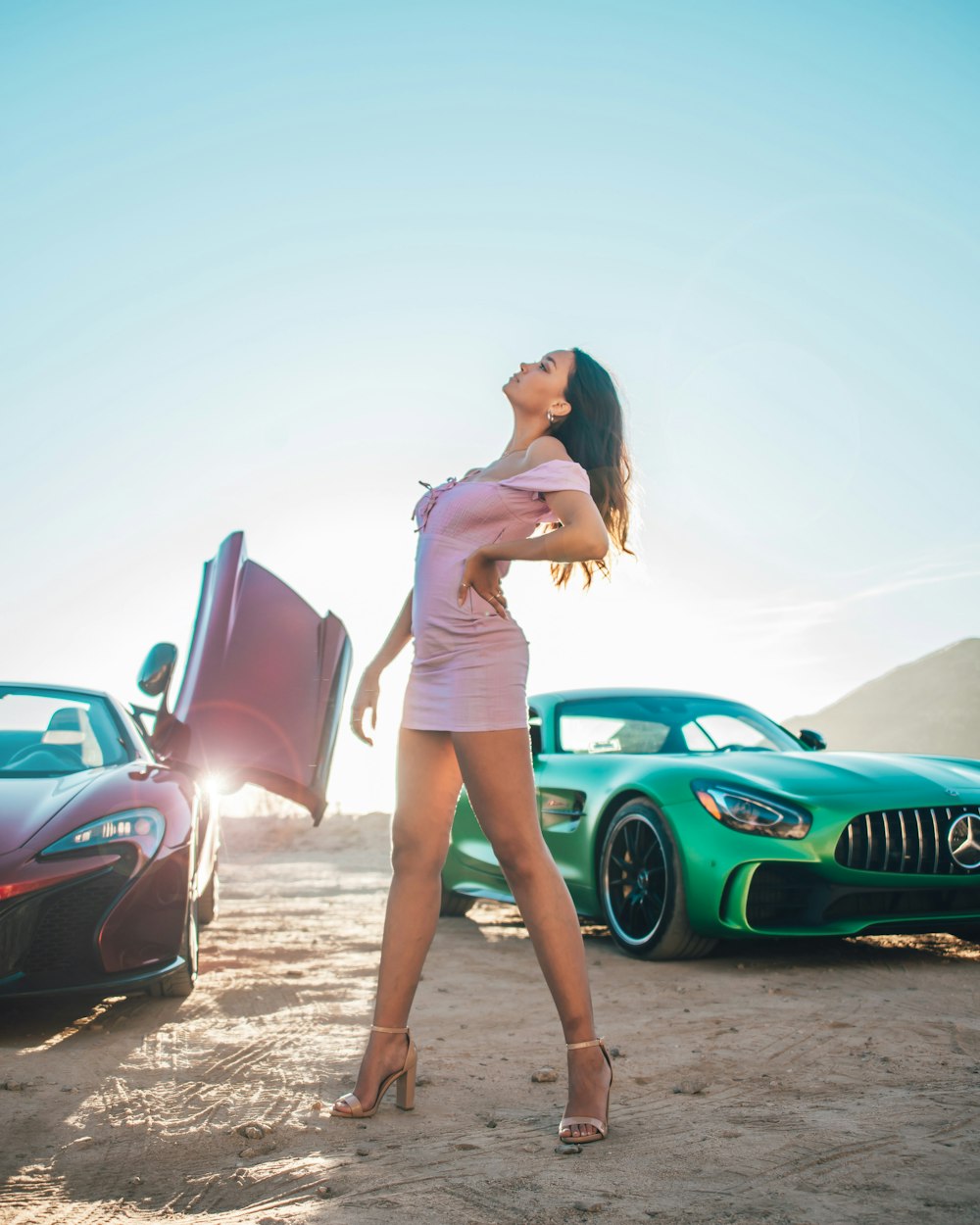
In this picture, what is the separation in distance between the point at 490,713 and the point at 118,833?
187cm

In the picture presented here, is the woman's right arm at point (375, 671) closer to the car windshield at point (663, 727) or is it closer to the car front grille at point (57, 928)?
the car front grille at point (57, 928)

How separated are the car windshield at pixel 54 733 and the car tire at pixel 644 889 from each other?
2.38m

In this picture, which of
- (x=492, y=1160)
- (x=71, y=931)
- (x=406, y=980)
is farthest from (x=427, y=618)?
(x=71, y=931)

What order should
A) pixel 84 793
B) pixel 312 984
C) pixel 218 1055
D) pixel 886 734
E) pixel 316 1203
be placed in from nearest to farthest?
pixel 316 1203 < pixel 218 1055 < pixel 84 793 < pixel 312 984 < pixel 886 734

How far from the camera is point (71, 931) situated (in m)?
3.69

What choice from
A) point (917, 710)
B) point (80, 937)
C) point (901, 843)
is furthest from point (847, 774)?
point (917, 710)

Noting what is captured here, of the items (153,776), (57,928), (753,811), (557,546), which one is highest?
(557,546)

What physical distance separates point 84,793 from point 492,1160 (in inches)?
89.6

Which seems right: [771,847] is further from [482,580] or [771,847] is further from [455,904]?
[455,904]

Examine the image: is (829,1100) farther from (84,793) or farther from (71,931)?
(84,793)

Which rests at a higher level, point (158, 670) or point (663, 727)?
point (158, 670)

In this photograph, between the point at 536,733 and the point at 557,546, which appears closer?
the point at 557,546

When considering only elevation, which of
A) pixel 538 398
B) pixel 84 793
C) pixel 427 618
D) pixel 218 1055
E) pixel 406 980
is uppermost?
pixel 538 398

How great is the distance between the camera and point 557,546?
2.59 metres
